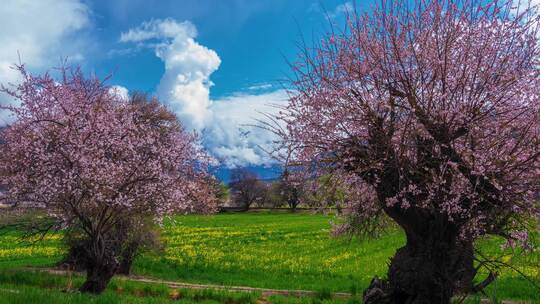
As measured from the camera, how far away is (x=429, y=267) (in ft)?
32.6

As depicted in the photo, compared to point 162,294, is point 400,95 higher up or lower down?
higher up

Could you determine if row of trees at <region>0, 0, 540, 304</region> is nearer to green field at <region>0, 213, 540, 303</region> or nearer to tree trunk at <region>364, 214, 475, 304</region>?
tree trunk at <region>364, 214, 475, 304</region>

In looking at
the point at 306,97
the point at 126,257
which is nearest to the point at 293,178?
the point at 306,97

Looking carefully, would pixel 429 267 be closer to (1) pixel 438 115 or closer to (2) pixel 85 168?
(1) pixel 438 115

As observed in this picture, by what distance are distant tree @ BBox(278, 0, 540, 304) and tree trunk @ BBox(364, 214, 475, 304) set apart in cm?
2

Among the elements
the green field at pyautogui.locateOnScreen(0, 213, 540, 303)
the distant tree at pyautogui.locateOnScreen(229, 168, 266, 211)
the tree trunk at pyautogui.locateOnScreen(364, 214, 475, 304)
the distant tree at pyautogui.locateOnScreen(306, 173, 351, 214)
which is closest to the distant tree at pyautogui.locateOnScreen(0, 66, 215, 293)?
the green field at pyautogui.locateOnScreen(0, 213, 540, 303)

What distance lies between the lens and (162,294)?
16859 millimetres

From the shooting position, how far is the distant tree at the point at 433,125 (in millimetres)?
8641

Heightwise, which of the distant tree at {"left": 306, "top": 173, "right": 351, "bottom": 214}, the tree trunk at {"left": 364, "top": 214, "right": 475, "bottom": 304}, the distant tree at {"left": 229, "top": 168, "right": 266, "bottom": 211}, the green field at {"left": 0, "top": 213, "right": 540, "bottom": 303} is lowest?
the green field at {"left": 0, "top": 213, "right": 540, "bottom": 303}

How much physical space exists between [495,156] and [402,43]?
2.64m

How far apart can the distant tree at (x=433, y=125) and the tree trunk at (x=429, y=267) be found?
23mm

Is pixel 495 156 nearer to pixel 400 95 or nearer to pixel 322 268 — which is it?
→ pixel 400 95

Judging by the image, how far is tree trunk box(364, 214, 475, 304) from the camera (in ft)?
32.6

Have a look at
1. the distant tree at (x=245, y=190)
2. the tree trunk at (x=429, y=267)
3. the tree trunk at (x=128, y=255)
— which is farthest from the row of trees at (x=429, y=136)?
the distant tree at (x=245, y=190)
